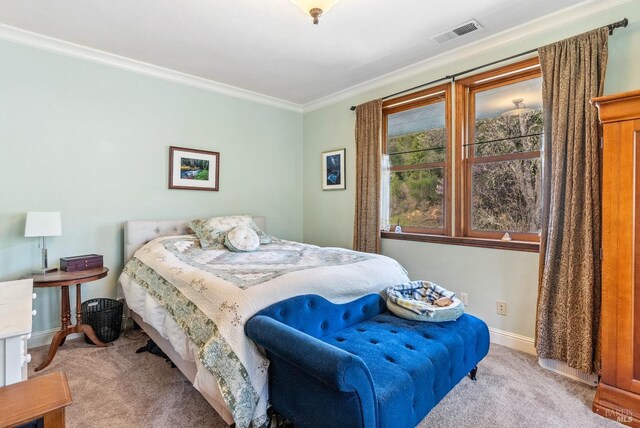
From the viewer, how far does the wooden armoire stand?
1.68m

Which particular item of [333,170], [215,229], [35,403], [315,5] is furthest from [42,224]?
[333,170]

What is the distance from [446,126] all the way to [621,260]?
5.68 ft

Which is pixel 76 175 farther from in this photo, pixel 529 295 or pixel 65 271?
pixel 529 295

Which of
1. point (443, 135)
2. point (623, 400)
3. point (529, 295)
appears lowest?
point (623, 400)

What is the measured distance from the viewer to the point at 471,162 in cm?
287

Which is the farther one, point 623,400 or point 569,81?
point 569,81

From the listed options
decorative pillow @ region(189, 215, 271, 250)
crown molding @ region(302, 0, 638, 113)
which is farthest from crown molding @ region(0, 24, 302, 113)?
decorative pillow @ region(189, 215, 271, 250)

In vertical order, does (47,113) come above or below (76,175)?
above

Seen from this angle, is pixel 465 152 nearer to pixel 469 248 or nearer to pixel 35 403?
pixel 469 248

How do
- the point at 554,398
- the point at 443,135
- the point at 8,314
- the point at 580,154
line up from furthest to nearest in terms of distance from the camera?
1. the point at 443,135
2. the point at 580,154
3. the point at 554,398
4. the point at 8,314

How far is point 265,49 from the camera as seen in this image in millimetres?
2814

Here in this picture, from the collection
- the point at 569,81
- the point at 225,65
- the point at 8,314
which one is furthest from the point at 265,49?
the point at 8,314

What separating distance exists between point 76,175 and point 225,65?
1.71 meters

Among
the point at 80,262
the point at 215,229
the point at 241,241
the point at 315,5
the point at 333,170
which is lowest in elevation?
the point at 80,262
